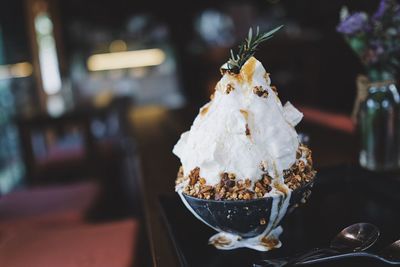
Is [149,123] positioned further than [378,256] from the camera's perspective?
Yes

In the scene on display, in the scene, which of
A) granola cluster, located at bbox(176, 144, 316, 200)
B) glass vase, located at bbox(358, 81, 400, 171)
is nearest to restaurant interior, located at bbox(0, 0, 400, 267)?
glass vase, located at bbox(358, 81, 400, 171)

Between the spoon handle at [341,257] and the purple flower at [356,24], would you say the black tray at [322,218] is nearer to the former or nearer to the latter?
the spoon handle at [341,257]

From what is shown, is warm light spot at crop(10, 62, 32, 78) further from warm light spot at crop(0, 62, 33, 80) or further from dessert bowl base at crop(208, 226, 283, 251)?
dessert bowl base at crop(208, 226, 283, 251)

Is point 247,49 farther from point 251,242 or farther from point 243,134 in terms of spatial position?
point 251,242

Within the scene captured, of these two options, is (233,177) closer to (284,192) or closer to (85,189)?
(284,192)

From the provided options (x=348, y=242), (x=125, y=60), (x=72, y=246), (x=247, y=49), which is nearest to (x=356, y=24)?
(x=247, y=49)

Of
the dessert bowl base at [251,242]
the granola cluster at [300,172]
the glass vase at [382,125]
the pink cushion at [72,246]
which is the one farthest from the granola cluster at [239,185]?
the pink cushion at [72,246]
